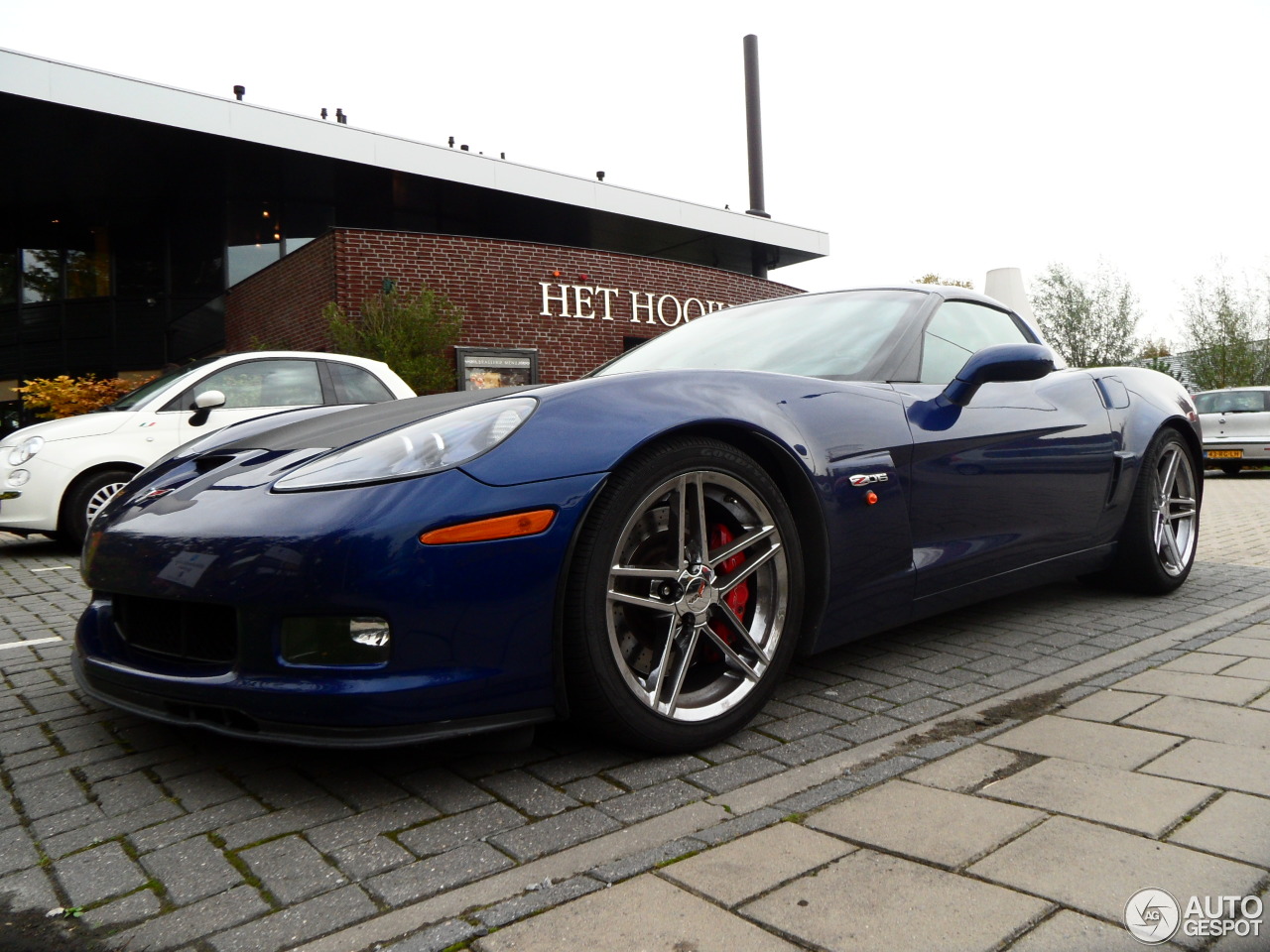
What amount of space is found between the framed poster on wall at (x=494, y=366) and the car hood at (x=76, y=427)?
6.43m

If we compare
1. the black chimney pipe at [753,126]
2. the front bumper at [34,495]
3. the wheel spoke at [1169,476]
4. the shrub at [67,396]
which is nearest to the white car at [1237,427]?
the black chimney pipe at [753,126]

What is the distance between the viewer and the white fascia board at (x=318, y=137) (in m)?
13.2

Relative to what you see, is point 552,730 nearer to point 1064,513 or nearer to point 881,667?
point 881,667

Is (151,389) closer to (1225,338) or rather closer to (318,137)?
(318,137)

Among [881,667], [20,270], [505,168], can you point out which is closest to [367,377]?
[881,667]

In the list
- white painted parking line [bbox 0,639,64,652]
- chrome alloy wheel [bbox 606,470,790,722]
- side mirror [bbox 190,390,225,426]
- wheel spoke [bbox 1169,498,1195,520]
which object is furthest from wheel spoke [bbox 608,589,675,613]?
side mirror [bbox 190,390,225,426]

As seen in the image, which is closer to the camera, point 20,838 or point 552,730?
point 20,838

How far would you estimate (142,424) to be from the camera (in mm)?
6641

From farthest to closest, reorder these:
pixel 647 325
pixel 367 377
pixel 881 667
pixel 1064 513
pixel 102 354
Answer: pixel 102 354
pixel 647 325
pixel 367 377
pixel 1064 513
pixel 881 667

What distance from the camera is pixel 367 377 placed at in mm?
7332

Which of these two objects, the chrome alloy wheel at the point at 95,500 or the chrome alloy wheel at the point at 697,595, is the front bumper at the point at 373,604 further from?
the chrome alloy wheel at the point at 95,500

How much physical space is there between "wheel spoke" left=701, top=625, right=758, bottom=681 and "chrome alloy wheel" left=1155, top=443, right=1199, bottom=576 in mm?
2703

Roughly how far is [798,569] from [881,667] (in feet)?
2.74

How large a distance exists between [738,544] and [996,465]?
1260mm
